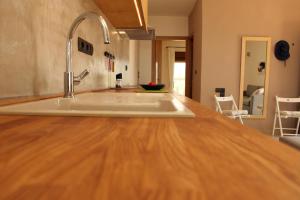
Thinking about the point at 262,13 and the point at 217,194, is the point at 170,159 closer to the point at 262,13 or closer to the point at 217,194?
the point at 217,194

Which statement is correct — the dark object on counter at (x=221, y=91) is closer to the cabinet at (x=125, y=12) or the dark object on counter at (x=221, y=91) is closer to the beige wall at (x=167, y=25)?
the cabinet at (x=125, y=12)

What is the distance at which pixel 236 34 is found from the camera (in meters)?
3.74

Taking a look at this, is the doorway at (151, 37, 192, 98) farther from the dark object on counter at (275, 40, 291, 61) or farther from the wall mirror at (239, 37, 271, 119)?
the dark object on counter at (275, 40, 291, 61)

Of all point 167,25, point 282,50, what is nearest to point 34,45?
point 282,50

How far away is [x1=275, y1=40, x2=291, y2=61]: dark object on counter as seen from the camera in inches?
147

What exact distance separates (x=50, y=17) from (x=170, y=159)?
1.06 meters

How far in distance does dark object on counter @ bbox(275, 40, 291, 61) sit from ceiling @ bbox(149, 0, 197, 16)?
1445 millimetres

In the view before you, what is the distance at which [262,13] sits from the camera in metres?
3.76

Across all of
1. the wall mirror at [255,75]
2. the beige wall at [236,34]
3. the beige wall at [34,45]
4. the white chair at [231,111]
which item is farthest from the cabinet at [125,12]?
the wall mirror at [255,75]

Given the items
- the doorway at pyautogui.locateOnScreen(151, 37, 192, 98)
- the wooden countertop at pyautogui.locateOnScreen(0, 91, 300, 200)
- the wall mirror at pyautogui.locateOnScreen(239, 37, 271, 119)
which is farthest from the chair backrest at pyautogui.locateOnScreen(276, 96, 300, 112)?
the wooden countertop at pyautogui.locateOnScreen(0, 91, 300, 200)

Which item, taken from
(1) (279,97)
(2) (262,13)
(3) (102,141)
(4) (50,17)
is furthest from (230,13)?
(3) (102,141)

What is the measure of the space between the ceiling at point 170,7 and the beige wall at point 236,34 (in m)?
0.48

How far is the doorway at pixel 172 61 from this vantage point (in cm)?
478

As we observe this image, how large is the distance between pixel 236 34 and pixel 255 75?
2.18 feet
